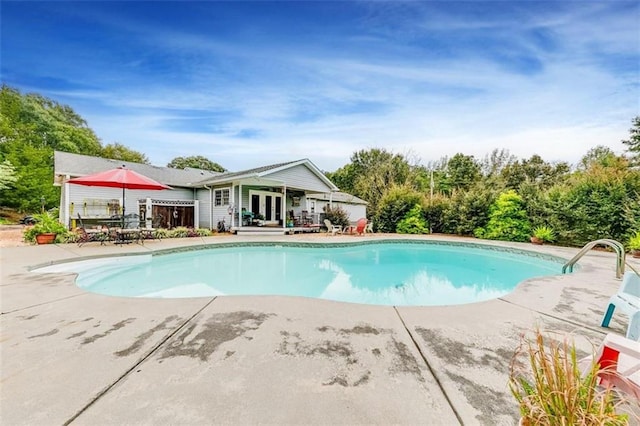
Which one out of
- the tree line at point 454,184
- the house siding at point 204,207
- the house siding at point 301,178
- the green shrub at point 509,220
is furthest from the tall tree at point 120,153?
the green shrub at point 509,220

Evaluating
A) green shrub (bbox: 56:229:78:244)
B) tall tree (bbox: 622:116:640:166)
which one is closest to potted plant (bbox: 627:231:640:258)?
tall tree (bbox: 622:116:640:166)

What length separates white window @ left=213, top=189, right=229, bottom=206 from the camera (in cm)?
1442

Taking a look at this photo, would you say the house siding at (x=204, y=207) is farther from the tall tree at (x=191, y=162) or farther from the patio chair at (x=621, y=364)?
the tall tree at (x=191, y=162)

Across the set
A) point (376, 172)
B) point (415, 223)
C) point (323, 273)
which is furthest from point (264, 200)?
point (376, 172)

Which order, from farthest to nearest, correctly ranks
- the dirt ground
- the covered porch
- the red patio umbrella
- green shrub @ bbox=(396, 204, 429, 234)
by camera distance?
green shrub @ bbox=(396, 204, 429, 234) → the covered porch → the dirt ground → the red patio umbrella

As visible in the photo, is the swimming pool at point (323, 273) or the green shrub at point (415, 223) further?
the green shrub at point (415, 223)

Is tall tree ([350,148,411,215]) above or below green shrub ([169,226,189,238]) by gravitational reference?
above

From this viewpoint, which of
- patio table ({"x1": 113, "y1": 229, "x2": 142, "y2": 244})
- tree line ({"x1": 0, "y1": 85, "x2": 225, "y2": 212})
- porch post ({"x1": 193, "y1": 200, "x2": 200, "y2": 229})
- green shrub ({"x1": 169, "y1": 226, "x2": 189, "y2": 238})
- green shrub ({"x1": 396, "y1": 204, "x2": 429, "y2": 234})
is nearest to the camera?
patio table ({"x1": 113, "y1": 229, "x2": 142, "y2": 244})

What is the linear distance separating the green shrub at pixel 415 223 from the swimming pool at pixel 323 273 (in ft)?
14.3

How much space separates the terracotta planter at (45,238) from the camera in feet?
28.0

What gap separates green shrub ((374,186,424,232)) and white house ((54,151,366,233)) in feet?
12.1

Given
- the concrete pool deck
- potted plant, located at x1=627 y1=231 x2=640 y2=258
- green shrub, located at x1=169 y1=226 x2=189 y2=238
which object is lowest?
the concrete pool deck

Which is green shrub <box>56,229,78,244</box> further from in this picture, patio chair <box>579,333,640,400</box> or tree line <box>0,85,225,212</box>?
patio chair <box>579,333,640,400</box>

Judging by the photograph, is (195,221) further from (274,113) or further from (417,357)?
(417,357)
